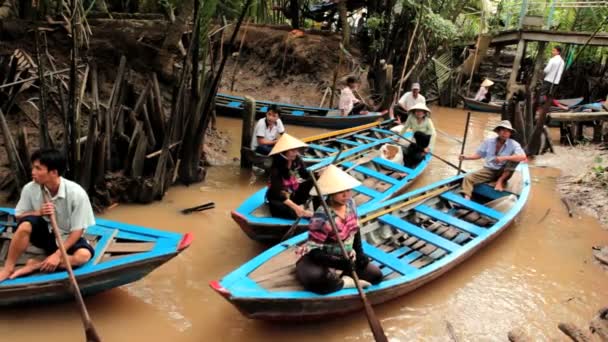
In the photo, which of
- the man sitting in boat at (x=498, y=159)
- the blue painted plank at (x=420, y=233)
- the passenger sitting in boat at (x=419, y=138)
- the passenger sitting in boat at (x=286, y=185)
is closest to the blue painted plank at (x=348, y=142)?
the passenger sitting in boat at (x=419, y=138)

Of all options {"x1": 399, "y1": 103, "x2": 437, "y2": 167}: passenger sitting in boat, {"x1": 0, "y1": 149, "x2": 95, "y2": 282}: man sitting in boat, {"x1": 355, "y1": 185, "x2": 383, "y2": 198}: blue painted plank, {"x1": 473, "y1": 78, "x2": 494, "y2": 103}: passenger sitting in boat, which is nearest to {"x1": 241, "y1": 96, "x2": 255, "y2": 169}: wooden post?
{"x1": 355, "y1": 185, "x2": 383, "y2": 198}: blue painted plank

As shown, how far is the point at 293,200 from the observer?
5.00m

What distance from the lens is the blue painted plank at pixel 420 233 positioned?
4691mm

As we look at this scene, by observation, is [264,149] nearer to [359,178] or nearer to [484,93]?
[359,178]

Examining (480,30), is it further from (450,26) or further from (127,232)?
(127,232)

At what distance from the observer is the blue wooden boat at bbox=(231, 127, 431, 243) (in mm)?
4676

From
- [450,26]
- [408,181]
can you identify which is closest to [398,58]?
[450,26]

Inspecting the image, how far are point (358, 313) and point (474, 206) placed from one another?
2.34 meters

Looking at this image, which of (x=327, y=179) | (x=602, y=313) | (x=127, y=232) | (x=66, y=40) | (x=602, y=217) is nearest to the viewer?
(x=602, y=313)

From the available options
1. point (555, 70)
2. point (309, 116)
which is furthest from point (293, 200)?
point (555, 70)

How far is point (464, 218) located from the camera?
5.81m

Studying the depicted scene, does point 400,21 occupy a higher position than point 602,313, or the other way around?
point 400,21

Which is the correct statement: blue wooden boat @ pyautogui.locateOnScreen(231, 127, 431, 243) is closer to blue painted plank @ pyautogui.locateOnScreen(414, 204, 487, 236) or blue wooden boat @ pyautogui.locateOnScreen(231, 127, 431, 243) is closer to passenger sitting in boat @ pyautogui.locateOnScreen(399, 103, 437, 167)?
passenger sitting in boat @ pyautogui.locateOnScreen(399, 103, 437, 167)

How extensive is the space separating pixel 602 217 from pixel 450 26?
23.4ft
